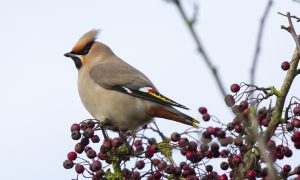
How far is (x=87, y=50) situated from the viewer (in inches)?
226

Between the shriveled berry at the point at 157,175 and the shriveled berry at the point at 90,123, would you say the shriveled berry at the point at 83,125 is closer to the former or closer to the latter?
the shriveled berry at the point at 90,123

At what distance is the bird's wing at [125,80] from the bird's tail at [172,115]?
71 mm

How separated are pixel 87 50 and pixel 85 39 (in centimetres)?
11

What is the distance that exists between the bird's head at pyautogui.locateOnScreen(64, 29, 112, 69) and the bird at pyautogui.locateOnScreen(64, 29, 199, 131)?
0.04 ft

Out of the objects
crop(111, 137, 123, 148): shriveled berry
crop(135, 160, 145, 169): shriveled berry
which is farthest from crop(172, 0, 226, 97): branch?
crop(111, 137, 123, 148): shriveled berry

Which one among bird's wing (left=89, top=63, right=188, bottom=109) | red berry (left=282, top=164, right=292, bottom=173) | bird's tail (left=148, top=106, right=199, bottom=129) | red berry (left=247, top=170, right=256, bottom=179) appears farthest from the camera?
bird's wing (left=89, top=63, right=188, bottom=109)

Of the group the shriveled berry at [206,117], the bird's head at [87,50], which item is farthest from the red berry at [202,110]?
the bird's head at [87,50]

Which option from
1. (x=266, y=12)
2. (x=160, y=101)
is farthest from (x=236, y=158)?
(x=160, y=101)

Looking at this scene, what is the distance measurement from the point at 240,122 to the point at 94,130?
115 centimetres

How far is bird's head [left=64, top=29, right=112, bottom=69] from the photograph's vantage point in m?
5.69

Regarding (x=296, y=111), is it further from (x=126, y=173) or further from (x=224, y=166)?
(x=126, y=173)

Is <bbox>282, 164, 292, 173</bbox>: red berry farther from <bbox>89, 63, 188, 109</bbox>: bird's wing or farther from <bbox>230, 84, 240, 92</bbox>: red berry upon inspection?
<bbox>89, 63, 188, 109</bbox>: bird's wing

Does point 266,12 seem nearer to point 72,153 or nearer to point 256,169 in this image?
point 256,169

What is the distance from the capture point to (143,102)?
490 cm
